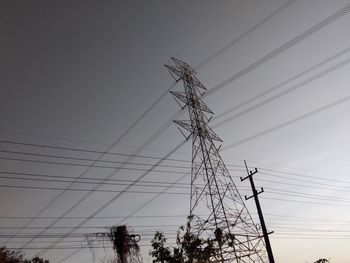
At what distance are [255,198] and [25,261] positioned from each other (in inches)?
1043

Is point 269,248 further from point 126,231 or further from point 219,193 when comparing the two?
point 126,231

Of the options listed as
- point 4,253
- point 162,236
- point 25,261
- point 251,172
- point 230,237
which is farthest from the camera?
point 25,261

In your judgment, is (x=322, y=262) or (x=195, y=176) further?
(x=322, y=262)

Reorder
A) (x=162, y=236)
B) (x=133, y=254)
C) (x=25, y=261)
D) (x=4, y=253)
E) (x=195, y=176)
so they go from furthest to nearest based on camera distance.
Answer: (x=133, y=254) < (x=25, y=261) < (x=4, y=253) < (x=162, y=236) < (x=195, y=176)

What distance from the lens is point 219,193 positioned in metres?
26.0

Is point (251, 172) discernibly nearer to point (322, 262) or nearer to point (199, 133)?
point (199, 133)

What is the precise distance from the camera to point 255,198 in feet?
95.3

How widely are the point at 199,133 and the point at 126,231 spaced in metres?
22.5

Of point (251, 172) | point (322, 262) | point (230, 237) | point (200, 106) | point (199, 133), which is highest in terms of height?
point (200, 106)

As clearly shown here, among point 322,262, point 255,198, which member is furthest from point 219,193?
point 322,262

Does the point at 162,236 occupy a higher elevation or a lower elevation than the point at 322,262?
higher

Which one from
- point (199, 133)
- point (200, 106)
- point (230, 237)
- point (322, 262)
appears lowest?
point (322, 262)

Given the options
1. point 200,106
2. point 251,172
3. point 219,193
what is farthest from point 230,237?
point 200,106

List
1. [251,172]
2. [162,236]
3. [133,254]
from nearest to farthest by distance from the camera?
[162,236]
[251,172]
[133,254]
